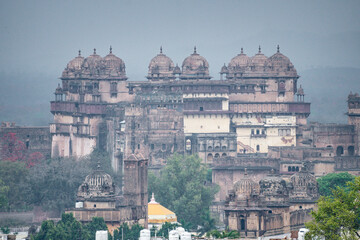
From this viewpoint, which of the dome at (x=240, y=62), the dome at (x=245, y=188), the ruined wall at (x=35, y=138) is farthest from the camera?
the dome at (x=240, y=62)

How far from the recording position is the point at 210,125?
12775 centimetres

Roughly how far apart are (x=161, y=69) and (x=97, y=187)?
116 feet

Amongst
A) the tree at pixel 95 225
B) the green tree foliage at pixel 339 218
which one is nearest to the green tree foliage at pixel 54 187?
the tree at pixel 95 225

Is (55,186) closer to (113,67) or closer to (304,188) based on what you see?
(304,188)

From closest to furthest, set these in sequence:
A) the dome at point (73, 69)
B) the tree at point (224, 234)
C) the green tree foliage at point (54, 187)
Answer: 1. the tree at point (224, 234)
2. the green tree foliage at point (54, 187)
3. the dome at point (73, 69)

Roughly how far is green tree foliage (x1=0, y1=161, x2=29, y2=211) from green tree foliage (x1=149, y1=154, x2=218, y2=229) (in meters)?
9.31

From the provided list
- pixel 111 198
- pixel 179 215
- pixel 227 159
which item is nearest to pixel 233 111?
pixel 227 159

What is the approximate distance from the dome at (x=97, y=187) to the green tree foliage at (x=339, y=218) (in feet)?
90.1

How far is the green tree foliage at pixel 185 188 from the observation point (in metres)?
110

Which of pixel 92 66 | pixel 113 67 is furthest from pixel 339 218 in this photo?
pixel 92 66

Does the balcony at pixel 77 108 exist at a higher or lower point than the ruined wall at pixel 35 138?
higher

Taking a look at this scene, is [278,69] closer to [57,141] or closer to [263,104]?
[263,104]

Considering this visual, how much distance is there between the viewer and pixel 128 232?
94750mm

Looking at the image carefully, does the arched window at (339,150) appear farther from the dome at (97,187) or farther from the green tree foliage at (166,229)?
the dome at (97,187)
